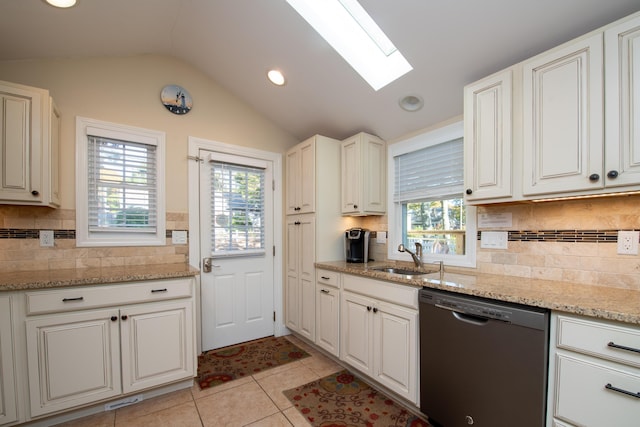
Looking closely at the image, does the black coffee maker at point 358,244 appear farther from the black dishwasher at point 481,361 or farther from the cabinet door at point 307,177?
the black dishwasher at point 481,361

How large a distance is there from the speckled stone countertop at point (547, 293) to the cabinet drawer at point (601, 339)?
45 mm

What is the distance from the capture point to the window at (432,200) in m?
2.25

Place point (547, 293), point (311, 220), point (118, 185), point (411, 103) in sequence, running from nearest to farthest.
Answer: point (547, 293), point (411, 103), point (118, 185), point (311, 220)

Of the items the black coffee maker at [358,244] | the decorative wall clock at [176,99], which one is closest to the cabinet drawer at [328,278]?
the black coffee maker at [358,244]

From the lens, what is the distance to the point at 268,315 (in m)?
3.19

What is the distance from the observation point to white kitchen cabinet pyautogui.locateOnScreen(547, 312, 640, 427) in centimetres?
107

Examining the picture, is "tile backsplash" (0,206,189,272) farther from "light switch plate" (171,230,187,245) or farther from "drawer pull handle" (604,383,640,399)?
"drawer pull handle" (604,383,640,399)

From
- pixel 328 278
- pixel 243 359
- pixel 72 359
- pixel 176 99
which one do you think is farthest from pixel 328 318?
pixel 176 99

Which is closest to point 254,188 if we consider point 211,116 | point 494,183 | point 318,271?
point 211,116

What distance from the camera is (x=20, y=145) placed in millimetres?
1853

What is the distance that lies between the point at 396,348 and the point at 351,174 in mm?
1580

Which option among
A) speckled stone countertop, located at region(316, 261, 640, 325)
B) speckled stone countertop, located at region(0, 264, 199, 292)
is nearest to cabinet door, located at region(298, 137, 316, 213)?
speckled stone countertop, located at region(316, 261, 640, 325)

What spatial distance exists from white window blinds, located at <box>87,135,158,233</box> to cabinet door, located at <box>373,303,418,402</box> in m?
2.14

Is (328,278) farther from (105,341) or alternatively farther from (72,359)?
(72,359)
